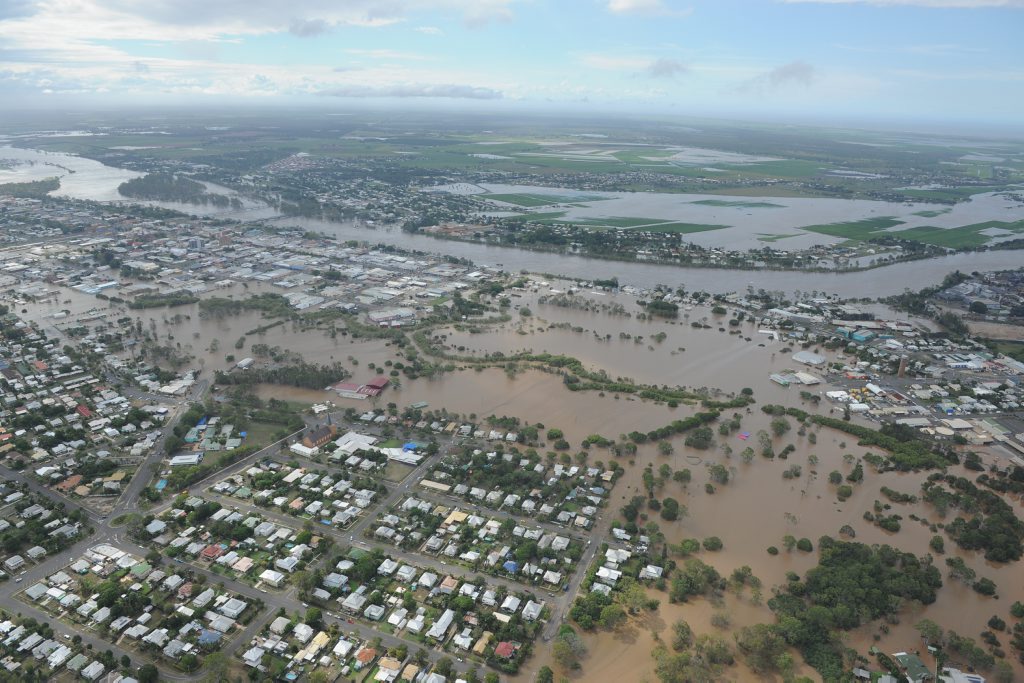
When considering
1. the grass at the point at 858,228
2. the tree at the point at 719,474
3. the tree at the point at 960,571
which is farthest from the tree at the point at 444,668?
the grass at the point at 858,228

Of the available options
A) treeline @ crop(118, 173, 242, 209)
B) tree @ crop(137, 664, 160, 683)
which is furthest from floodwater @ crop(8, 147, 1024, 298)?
tree @ crop(137, 664, 160, 683)

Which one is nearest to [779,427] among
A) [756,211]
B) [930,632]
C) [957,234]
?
[930,632]

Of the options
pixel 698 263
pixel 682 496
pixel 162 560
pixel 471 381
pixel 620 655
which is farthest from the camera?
pixel 698 263

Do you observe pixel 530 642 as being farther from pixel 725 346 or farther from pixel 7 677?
pixel 725 346

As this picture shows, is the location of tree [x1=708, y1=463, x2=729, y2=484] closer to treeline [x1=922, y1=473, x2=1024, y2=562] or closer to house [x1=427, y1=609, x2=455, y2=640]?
treeline [x1=922, y1=473, x2=1024, y2=562]

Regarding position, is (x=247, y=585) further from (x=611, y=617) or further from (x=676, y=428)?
(x=676, y=428)

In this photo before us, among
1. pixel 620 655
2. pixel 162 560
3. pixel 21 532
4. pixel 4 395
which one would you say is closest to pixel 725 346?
pixel 620 655
